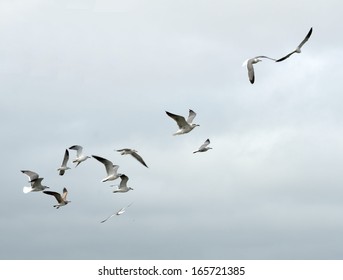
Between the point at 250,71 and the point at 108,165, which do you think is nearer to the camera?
the point at 250,71

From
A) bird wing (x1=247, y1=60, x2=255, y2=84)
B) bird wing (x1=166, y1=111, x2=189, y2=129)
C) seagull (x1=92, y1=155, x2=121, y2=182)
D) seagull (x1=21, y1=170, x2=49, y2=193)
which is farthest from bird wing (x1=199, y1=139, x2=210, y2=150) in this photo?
seagull (x1=21, y1=170, x2=49, y2=193)

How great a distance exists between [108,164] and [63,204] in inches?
177

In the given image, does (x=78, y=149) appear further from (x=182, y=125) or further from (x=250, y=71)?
(x=250, y=71)

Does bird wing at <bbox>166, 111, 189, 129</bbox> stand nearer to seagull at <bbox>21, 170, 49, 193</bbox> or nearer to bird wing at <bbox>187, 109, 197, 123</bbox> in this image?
bird wing at <bbox>187, 109, 197, 123</bbox>

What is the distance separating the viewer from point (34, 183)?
2618 inches

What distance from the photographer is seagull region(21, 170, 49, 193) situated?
216 feet

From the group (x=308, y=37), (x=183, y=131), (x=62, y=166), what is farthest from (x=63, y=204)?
(x=308, y=37)

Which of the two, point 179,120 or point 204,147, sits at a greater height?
point 204,147

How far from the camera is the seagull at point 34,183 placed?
65812 mm

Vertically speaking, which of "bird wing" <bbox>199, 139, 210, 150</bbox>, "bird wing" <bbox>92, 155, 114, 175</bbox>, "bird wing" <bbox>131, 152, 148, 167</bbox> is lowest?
"bird wing" <bbox>92, 155, 114, 175</bbox>

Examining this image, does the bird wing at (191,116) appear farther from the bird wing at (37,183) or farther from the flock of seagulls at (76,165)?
the bird wing at (37,183)

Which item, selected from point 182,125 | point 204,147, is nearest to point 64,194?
point 204,147

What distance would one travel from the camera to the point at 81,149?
2694 inches
